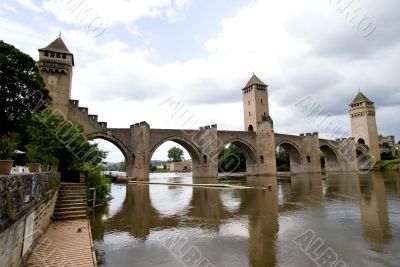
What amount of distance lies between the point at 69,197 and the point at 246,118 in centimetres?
4831

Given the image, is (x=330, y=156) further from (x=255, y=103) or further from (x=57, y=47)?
(x=57, y=47)

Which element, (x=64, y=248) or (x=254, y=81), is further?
(x=254, y=81)

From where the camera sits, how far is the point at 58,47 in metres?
33.8

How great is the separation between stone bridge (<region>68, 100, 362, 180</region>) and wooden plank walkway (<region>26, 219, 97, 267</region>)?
935 inches

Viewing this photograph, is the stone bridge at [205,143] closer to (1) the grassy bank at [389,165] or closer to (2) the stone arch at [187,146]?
(2) the stone arch at [187,146]

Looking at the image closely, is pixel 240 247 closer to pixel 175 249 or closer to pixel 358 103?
pixel 175 249

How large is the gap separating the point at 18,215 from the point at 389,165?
7273cm

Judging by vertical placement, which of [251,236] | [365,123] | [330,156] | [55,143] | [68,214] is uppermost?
[365,123]

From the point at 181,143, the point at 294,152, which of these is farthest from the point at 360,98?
the point at 181,143

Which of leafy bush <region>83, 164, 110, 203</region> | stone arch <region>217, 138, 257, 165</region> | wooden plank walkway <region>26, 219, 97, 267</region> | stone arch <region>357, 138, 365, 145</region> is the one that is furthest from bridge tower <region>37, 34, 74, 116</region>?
stone arch <region>357, 138, 365, 145</region>

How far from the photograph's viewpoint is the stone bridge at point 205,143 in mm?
38125

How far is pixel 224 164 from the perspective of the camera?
82.5 metres

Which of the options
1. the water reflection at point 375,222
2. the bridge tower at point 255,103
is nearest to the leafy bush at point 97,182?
the water reflection at point 375,222

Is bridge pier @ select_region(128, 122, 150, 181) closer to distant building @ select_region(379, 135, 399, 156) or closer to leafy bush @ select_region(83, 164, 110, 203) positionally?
leafy bush @ select_region(83, 164, 110, 203)
